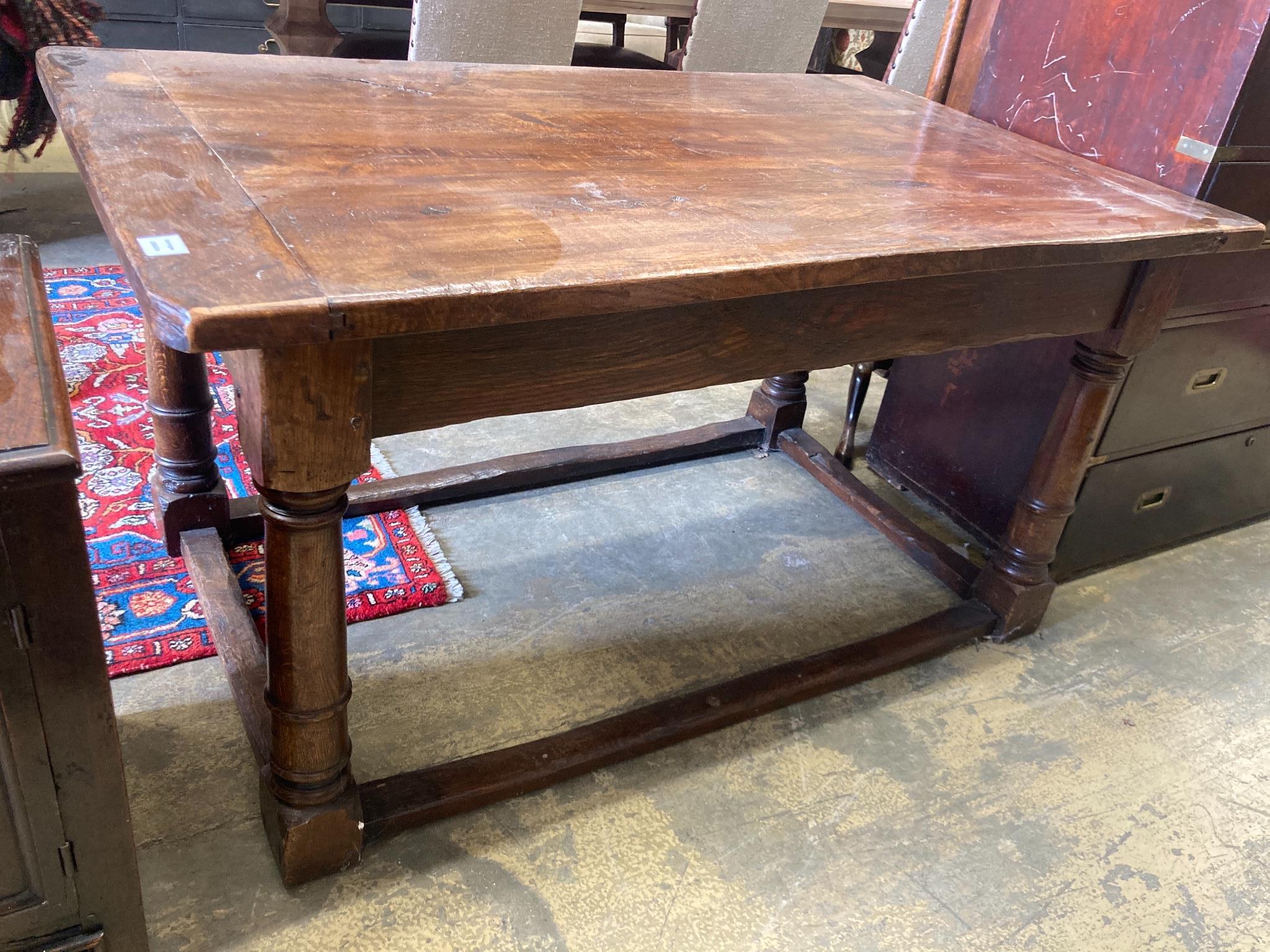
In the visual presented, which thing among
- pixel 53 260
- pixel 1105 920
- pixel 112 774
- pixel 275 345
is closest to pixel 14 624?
pixel 112 774

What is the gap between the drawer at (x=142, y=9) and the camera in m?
4.03

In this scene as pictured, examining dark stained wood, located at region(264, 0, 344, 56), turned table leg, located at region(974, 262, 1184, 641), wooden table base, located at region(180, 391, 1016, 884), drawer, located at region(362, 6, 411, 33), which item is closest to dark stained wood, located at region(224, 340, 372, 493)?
wooden table base, located at region(180, 391, 1016, 884)

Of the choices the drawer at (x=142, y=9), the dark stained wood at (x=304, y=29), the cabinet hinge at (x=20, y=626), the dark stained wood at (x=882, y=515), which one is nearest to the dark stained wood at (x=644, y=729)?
the dark stained wood at (x=882, y=515)

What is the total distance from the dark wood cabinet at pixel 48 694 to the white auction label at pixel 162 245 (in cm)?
12

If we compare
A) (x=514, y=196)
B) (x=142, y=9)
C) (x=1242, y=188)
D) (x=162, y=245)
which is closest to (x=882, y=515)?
(x=1242, y=188)

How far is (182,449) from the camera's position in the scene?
1.58m

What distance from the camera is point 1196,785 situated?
1479mm

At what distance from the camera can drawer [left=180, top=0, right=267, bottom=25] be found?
13.7 ft

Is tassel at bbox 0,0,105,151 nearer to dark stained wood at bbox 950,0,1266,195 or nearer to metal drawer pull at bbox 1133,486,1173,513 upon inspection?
dark stained wood at bbox 950,0,1266,195

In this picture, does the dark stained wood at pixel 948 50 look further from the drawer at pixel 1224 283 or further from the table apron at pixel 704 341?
the table apron at pixel 704 341

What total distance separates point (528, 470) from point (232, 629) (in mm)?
659

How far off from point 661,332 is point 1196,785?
1089 mm

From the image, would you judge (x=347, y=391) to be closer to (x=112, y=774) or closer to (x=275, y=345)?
(x=275, y=345)

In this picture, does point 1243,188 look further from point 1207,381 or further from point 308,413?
point 308,413
